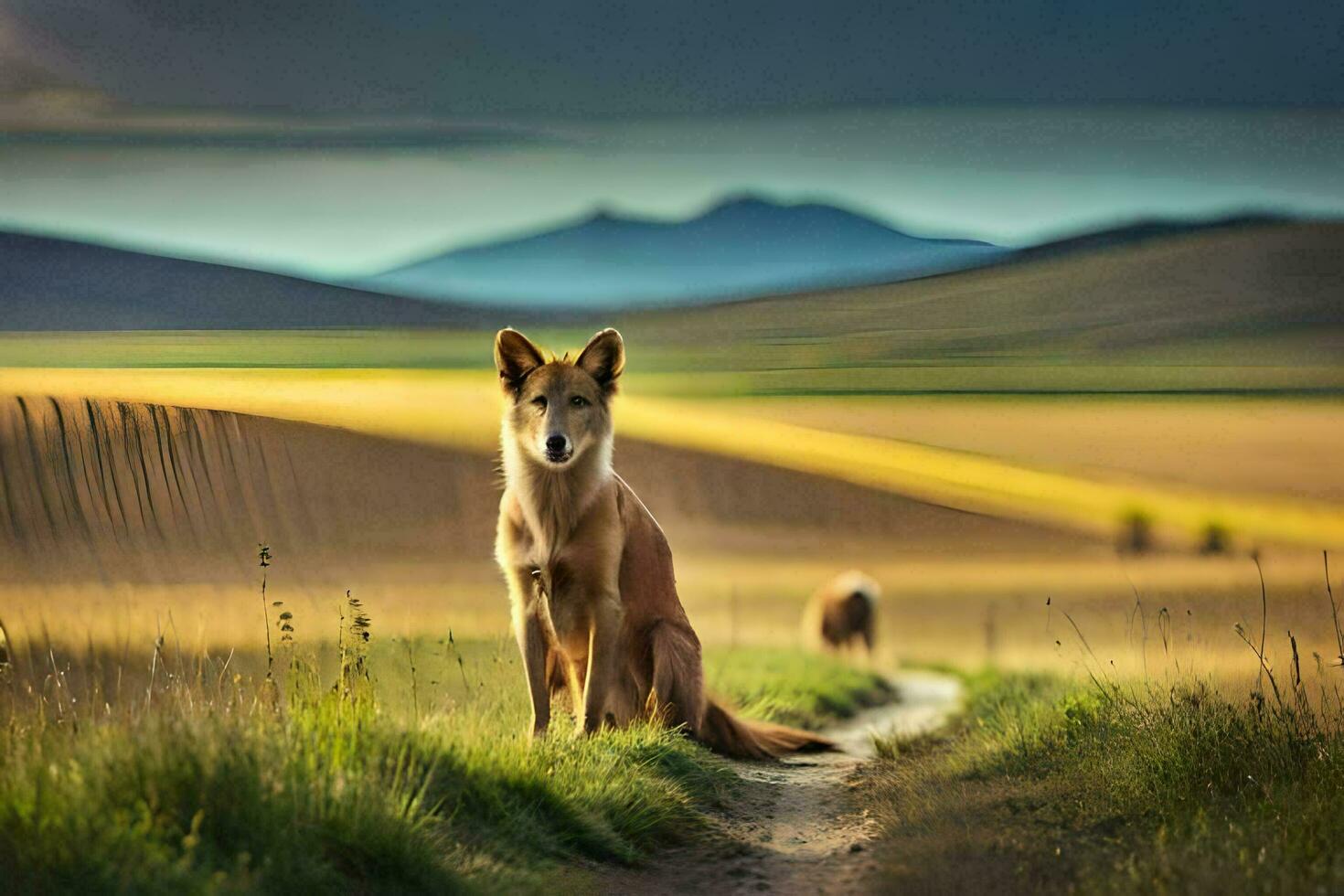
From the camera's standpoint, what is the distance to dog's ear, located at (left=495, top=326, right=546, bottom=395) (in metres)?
10.0

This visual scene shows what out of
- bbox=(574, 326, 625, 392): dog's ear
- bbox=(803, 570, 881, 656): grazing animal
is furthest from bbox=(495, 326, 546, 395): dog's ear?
bbox=(803, 570, 881, 656): grazing animal

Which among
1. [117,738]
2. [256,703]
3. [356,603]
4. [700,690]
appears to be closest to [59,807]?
[117,738]

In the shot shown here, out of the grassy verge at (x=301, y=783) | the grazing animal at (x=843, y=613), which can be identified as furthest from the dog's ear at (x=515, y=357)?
the grazing animal at (x=843, y=613)

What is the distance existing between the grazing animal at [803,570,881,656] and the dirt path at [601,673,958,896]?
8995 mm

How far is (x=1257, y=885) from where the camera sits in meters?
5.65

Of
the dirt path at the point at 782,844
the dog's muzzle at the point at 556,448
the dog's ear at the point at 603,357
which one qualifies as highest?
the dog's ear at the point at 603,357

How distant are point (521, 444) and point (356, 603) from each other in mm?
2574

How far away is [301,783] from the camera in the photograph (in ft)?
19.8

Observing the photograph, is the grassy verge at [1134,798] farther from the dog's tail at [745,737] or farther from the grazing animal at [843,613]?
the grazing animal at [843,613]

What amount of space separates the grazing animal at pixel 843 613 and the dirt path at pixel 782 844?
29.5 feet

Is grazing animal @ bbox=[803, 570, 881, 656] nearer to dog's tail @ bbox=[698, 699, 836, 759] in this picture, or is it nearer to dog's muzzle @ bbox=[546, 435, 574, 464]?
dog's tail @ bbox=[698, 699, 836, 759]

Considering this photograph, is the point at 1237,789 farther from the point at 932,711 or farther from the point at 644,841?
the point at 932,711

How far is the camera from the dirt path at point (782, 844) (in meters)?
7.38

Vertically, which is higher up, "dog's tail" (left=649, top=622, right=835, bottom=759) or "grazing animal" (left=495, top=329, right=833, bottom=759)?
"grazing animal" (left=495, top=329, right=833, bottom=759)
